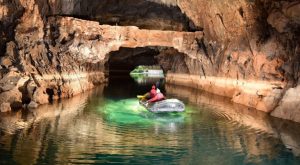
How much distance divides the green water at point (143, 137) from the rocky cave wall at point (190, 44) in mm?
1552

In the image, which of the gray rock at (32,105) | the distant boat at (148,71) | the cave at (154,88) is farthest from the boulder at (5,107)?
the distant boat at (148,71)

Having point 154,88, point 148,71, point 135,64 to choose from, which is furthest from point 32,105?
point 148,71

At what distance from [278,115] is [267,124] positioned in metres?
1.59

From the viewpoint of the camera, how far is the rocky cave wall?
529 inches

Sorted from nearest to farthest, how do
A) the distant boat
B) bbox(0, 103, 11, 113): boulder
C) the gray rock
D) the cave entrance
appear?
bbox(0, 103, 11, 113): boulder → the gray rock → the cave entrance → the distant boat

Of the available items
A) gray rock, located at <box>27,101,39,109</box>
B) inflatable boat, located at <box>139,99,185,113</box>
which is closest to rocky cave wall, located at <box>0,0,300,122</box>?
gray rock, located at <box>27,101,39,109</box>

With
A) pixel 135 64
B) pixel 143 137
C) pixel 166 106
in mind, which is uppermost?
pixel 135 64

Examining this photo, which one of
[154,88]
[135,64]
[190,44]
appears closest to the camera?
[154,88]

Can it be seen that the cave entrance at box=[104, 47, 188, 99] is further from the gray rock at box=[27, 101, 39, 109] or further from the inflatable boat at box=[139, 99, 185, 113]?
the inflatable boat at box=[139, 99, 185, 113]

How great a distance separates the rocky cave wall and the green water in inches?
61.1

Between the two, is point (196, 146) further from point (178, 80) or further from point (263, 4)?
point (178, 80)

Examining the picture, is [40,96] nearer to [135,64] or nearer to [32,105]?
[32,105]

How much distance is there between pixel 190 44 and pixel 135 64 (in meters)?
21.0

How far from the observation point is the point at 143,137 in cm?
930
